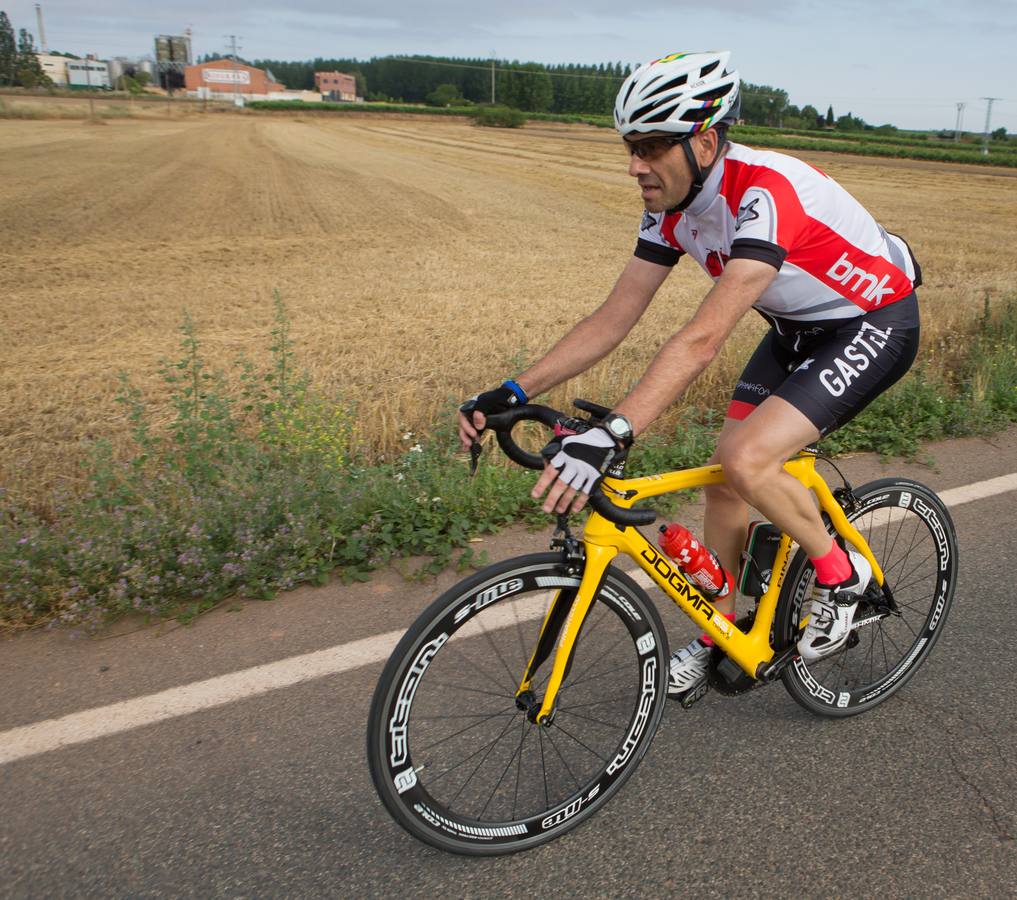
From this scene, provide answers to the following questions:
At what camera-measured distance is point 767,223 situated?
2.45 metres

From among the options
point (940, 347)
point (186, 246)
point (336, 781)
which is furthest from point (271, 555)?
point (186, 246)

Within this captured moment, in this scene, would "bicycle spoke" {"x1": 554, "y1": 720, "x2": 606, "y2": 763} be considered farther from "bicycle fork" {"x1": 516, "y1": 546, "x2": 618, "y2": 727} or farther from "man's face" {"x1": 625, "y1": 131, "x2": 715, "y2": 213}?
"man's face" {"x1": 625, "y1": 131, "x2": 715, "y2": 213}

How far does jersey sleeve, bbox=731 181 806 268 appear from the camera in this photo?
95.9 inches

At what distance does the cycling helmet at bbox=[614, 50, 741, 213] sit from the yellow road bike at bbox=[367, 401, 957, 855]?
0.87 meters

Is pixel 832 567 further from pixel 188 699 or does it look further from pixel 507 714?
pixel 188 699

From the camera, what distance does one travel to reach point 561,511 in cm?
216

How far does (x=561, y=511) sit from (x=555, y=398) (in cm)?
→ 444

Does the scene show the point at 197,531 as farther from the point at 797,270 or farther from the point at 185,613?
the point at 797,270

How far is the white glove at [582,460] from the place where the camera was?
211 cm

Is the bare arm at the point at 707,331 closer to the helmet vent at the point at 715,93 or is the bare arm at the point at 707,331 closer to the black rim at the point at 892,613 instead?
the helmet vent at the point at 715,93

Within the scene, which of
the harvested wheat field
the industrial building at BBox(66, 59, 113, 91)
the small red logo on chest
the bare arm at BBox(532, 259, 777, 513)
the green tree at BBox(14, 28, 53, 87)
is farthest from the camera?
the industrial building at BBox(66, 59, 113, 91)

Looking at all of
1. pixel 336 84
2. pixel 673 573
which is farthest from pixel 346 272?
pixel 336 84

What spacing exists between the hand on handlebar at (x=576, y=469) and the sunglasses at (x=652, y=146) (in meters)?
0.98

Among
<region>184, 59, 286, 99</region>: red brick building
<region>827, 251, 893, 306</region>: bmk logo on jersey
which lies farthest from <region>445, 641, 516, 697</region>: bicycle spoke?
<region>184, 59, 286, 99</region>: red brick building
